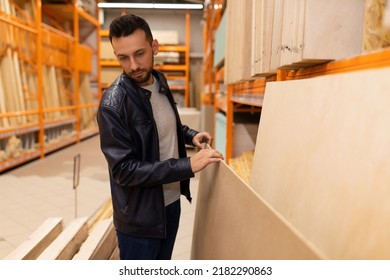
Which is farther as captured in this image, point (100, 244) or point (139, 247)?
point (100, 244)

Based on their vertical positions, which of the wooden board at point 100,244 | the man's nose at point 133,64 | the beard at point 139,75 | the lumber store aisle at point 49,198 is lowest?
the lumber store aisle at point 49,198

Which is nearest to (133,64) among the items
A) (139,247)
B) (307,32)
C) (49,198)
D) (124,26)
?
(124,26)

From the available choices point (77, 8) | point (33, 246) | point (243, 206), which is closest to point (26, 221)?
point (33, 246)

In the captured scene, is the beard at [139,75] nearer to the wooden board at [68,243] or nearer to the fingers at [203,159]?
A: the fingers at [203,159]

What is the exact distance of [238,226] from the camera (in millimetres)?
1151

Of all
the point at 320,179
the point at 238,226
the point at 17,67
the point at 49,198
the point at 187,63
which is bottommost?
the point at 49,198

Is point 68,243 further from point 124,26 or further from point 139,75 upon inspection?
point 124,26

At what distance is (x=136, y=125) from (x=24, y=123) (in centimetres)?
615

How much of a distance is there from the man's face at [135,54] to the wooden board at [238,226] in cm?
54

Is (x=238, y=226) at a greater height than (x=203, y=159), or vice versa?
(x=203, y=159)

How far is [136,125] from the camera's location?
62.0 inches

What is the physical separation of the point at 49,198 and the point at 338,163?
14.5ft

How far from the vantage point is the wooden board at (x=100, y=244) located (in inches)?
97.6

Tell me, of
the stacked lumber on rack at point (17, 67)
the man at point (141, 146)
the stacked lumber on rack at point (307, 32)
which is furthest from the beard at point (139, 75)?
the stacked lumber on rack at point (17, 67)
